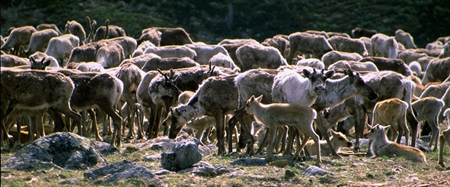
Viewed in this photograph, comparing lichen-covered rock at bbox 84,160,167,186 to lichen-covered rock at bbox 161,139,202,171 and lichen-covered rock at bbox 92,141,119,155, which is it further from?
lichen-covered rock at bbox 92,141,119,155

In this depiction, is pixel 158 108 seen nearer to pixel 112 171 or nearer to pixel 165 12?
pixel 112 171

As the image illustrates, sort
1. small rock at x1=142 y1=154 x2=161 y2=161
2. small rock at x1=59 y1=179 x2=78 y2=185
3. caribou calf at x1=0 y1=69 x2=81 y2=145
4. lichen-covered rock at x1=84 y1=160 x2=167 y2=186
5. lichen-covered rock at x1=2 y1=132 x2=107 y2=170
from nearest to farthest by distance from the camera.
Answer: small rock at x1=59 y1=179 x2=78 y2=185, lichen-covered rock at x1=84 y1=160 x2=167 y2=186, lichen-covered rock at x1=2 y1=132 x2=107 y2=170, small rock at x1=142 y1=154 x2=161 y2=161, caribou calf at x1=0 y1=69 x2=81 y2=145

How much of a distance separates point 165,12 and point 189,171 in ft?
127

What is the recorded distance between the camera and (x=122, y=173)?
9.46 metres

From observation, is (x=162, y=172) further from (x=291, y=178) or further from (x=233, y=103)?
(x=233, y=103)

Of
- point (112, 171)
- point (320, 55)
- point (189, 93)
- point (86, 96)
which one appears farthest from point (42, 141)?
point (320, 55)

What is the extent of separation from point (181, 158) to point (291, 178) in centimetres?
169

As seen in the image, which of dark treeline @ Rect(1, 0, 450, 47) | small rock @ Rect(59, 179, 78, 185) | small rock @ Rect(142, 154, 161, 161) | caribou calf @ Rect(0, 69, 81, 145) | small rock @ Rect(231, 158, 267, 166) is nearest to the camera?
small rock @ Rect(59, 179, 78, 185)

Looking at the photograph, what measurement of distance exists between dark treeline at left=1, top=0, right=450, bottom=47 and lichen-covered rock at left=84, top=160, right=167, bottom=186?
1345 inches

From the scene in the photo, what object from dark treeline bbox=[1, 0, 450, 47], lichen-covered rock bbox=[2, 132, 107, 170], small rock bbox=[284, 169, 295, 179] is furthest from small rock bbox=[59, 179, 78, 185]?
dark treeline bbox=[1, 0, 450, 47]

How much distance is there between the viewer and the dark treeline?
4559 centimetres

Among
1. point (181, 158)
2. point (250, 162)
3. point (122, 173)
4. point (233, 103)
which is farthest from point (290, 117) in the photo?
point (122, 173)

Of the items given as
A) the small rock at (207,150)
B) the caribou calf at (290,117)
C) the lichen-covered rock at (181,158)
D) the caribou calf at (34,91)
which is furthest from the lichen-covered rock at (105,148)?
the caribou calf at (290,117)

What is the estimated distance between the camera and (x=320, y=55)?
28547 millimetres
